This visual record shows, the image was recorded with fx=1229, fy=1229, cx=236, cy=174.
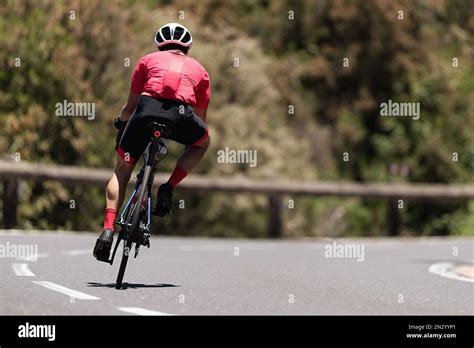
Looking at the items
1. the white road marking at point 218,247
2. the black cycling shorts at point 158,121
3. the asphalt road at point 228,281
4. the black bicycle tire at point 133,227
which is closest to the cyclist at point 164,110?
the black cycling shorts at point 158,121

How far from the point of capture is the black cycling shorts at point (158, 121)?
10.0 meters

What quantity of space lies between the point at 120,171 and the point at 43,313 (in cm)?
234

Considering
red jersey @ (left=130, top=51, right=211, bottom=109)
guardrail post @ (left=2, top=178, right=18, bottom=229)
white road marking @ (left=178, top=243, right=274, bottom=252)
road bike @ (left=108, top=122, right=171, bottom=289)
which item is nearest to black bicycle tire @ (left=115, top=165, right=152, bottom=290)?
road bike @ (left=108, top=122, right=171, bottom=289)

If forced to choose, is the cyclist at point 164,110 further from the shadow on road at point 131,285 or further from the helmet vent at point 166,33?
the shadow on road at point 131,285

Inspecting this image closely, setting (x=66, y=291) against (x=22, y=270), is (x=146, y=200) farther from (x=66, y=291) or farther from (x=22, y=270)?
(x=22, y=270)

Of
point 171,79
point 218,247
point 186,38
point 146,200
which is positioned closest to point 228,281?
point 146,200

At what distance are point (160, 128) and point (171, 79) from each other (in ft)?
1.38

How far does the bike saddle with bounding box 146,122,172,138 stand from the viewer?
392 inches

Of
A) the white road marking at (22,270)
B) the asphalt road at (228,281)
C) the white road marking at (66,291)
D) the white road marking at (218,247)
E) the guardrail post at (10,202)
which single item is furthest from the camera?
the guardrail post at (10,202)

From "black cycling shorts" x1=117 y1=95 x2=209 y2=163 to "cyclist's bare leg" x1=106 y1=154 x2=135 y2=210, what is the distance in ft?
0.31

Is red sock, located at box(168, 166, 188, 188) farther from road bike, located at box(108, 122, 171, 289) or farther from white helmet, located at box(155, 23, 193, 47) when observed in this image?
white helmet, located at box(155, 23, 193, 47)

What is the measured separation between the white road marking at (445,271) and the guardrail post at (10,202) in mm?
6732
